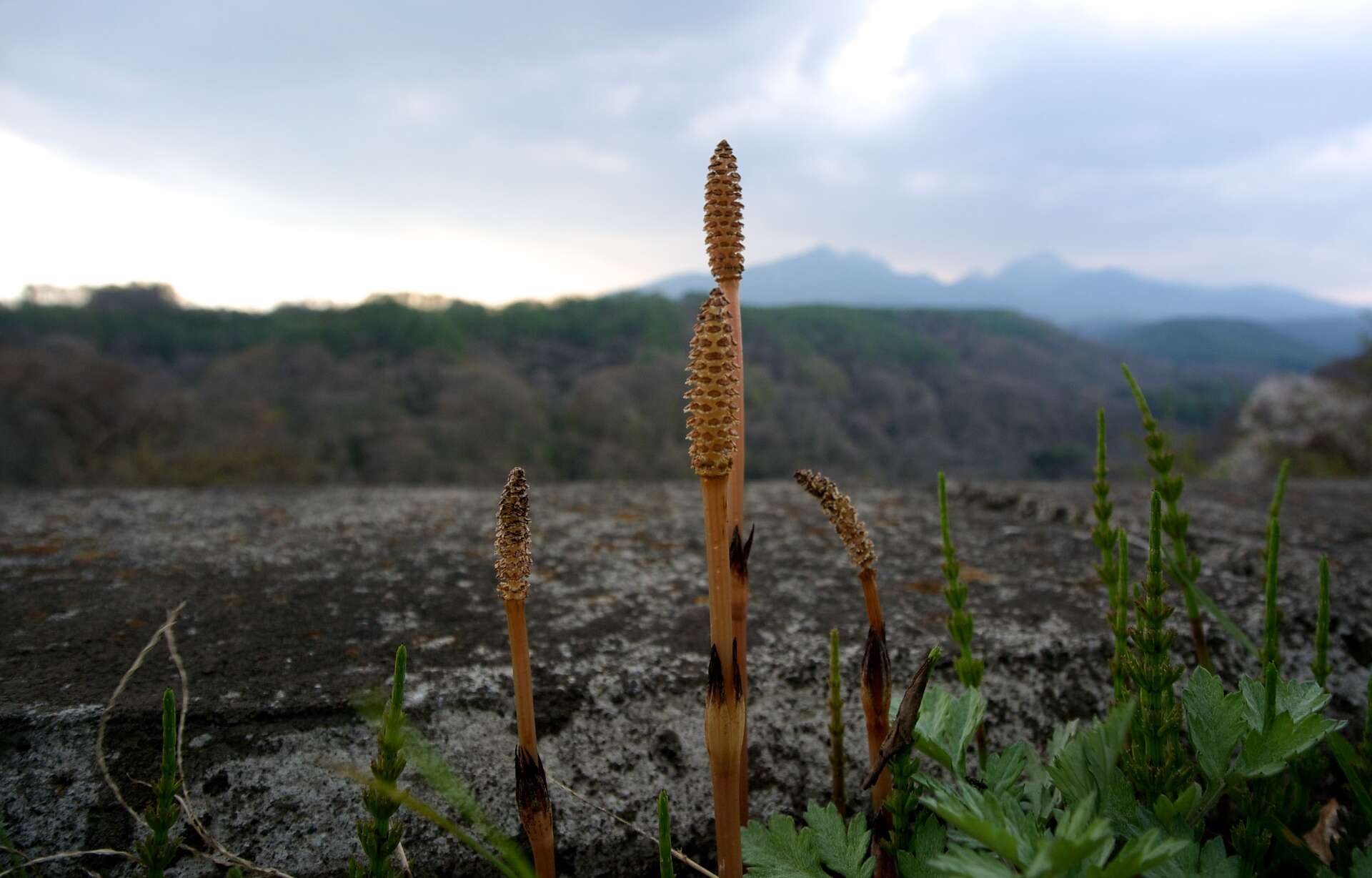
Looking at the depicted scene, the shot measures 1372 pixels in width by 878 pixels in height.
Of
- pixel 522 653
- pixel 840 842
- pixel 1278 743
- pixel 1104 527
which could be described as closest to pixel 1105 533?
pixel 1104 527

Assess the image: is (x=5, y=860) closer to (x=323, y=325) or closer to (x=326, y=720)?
(x=326, y=720)

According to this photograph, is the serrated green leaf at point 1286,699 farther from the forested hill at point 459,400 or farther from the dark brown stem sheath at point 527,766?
the forested hill at point 459,400

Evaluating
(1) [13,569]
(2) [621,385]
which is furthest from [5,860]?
(2) [621,385]

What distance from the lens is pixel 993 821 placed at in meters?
0.74

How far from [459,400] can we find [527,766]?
811cm

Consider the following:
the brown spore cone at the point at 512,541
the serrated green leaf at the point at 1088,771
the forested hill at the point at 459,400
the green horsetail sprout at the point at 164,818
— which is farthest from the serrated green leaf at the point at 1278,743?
the forested hill at the point at 459,400

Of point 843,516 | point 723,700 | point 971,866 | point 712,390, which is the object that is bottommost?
point 971,866

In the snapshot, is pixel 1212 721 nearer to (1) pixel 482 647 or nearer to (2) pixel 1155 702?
(2) pixel 1155 702

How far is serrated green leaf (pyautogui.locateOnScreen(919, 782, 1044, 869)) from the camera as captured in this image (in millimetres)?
646

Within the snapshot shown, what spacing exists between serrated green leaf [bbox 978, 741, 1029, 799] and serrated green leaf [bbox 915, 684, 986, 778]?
3 centimetres

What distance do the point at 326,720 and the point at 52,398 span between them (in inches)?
306

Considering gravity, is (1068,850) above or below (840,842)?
above

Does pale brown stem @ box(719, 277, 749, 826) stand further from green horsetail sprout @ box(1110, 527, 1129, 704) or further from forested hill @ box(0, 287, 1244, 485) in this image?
forested hill @ box(0, 287, 1244, 485)

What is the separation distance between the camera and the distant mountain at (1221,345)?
75.5 feet
